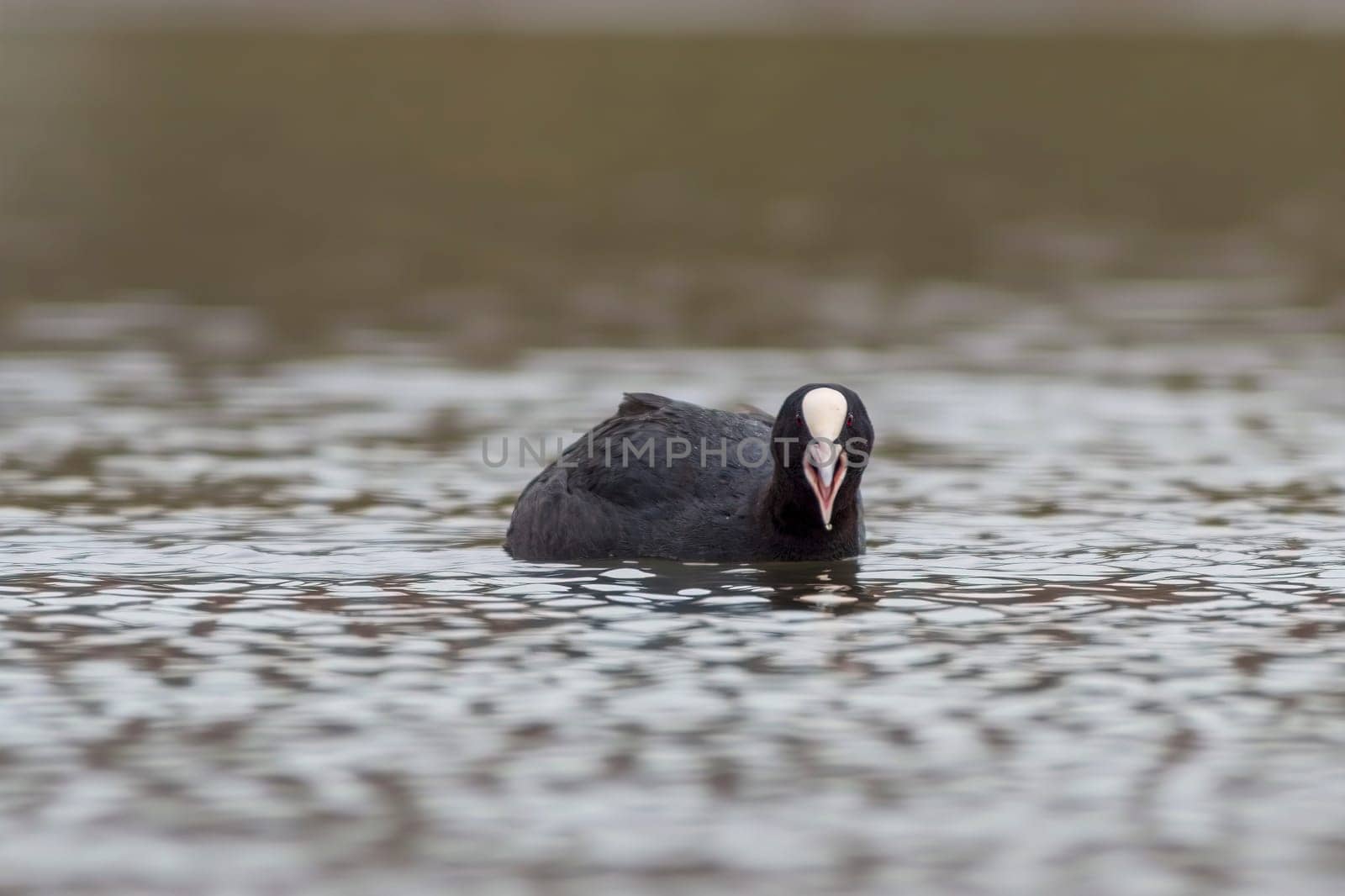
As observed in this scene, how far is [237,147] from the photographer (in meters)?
49.0

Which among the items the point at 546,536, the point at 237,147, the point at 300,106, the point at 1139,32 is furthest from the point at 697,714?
the point at 1139,32

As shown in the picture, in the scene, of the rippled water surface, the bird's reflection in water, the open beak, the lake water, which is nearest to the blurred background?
the lake water

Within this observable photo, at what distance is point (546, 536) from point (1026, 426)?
6.40 metres

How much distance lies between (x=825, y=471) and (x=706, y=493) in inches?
41.7

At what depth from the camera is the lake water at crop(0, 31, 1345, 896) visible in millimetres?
9578

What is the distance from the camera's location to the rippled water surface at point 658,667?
9336 millimetres

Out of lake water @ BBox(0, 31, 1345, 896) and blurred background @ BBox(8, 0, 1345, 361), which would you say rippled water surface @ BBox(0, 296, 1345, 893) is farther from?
blurred background @ BBox(8, 0, 1345, 361)

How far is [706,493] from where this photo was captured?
1480 cm

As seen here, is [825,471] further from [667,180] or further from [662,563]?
[667,180]

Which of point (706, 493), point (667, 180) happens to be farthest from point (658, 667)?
point (667, 180)

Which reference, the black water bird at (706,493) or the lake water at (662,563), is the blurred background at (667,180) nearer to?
the lake water at (662,563)

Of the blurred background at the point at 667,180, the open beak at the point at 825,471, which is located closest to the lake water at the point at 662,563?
the blurred background at the point at 667,180

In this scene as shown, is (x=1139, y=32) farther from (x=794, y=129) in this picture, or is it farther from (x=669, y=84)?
(x=794, y=129)

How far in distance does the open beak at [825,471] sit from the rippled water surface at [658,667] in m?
0.51
